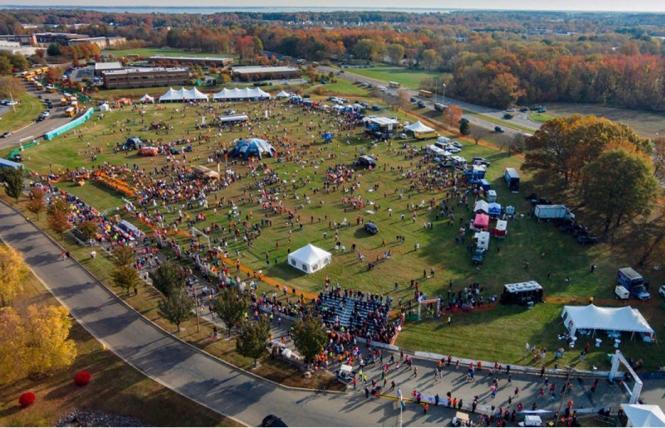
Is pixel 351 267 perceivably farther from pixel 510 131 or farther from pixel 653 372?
pixel 510 131

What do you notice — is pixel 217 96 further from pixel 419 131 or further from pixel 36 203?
pixel 36 203

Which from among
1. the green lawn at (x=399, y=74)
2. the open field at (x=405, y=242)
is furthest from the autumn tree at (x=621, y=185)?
the green lawn at (x=399, y=74)

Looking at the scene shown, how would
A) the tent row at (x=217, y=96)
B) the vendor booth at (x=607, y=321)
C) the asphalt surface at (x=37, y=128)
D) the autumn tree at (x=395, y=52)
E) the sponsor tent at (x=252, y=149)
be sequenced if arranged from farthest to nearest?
the autumn tree at (x=395, y=52)
the tent row at (x=217, y=96)
the asphalt surface at (x=37, y=128)
the sponsor tent at (x=252, y=149)
the vendor booth at (x=607, y=321)

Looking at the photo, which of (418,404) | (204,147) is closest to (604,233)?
(418,404)

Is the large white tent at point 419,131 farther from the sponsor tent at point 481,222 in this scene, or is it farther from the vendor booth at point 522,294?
the vendor booth at point 522,294

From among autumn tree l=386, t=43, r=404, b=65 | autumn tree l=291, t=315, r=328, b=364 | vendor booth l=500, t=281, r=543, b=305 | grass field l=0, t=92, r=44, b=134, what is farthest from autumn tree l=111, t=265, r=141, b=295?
autumn tree l=386, t=43, r=404, b=65

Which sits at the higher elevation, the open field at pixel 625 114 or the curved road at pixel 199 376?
the open field at pixel 625 114

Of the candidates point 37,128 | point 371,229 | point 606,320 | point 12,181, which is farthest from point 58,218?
point 37,128
